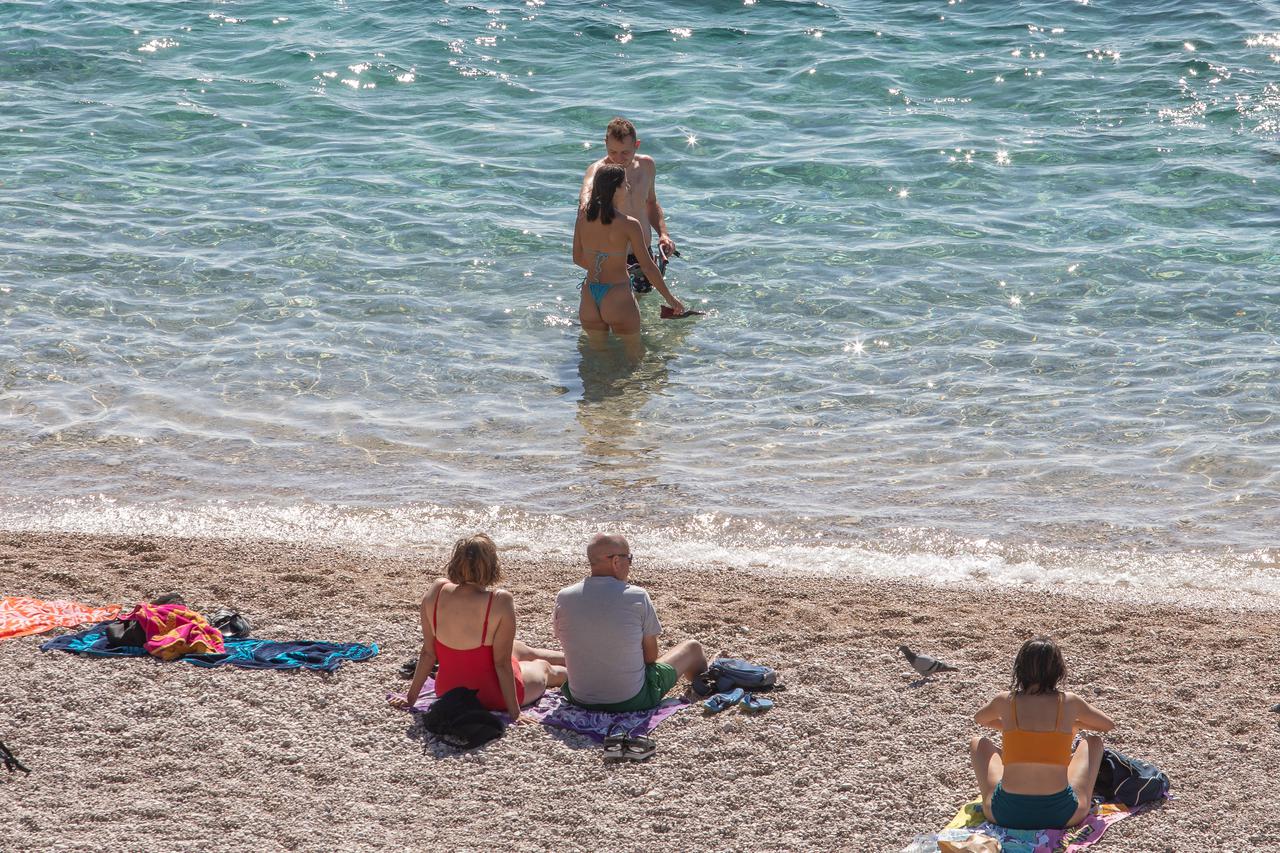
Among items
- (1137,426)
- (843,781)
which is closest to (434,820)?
(843,781)

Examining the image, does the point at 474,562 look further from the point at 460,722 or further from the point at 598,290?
the point at 598,290

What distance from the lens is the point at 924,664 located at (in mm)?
6098

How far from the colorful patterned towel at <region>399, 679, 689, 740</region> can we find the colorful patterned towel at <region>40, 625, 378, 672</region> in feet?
1.50

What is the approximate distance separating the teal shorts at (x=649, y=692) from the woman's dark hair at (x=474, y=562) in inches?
27.9

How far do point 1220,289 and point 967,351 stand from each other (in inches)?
99.1

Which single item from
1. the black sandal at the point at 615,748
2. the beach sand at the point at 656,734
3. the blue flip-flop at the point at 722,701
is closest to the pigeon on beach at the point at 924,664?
the beach sand at the point at 656,734

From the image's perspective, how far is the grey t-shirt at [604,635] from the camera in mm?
6000

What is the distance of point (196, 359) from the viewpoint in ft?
34.4

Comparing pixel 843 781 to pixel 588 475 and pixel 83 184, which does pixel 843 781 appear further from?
pixel 83 184

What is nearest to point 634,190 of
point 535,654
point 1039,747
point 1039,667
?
point 535,654

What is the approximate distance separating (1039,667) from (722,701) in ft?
4.90

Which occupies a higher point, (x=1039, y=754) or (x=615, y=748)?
(x=1039, y=754)

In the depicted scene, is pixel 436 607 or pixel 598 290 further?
pixel 598 290

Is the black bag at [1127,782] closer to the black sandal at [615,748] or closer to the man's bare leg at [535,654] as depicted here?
the black sandal at [615,748]
